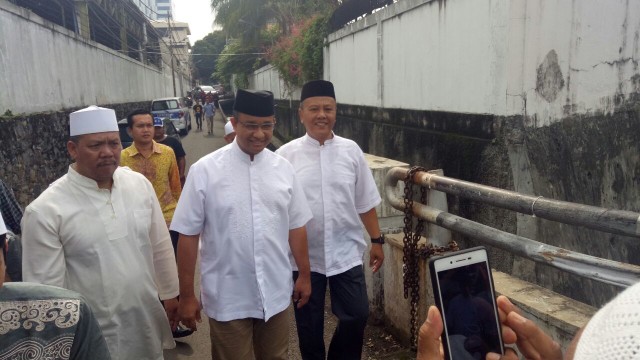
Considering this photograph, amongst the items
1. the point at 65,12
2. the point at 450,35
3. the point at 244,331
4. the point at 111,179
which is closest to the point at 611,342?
the point at 244,331

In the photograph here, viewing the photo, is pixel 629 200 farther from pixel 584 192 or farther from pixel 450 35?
pixel 450 35

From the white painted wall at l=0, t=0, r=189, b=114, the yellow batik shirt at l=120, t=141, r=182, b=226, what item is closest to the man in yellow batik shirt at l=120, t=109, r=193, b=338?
the yellow batik shirt at l=120, t=141, r=182, b=226

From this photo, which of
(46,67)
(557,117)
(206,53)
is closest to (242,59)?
(46,67)

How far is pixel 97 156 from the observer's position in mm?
2711

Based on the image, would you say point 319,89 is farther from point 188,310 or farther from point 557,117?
point 557,117

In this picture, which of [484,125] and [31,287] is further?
[484,125]

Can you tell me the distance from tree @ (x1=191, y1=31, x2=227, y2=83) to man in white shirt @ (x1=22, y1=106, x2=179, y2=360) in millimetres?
75426

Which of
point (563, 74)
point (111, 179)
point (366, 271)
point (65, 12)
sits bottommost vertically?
point (366, 271)

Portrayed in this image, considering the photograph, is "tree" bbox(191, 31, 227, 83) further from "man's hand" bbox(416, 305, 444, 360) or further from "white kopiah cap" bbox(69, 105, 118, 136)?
"man's hand" bbox(416, 305, 444, 360)

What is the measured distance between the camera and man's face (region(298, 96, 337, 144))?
346 centimetres

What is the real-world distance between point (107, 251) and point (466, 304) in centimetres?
182

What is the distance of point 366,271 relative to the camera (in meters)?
4.50

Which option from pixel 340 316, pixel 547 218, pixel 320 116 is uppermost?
pixel 320 116

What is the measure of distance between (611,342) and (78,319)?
1434 millimetres
